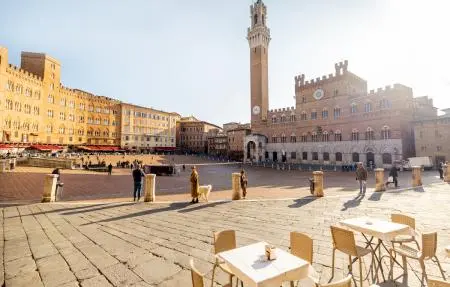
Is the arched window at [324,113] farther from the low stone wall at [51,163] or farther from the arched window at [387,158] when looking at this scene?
the low stone wall at [51,163]

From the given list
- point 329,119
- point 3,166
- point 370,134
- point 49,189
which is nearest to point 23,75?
point 3,166

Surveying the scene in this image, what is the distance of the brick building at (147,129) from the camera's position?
61844mm

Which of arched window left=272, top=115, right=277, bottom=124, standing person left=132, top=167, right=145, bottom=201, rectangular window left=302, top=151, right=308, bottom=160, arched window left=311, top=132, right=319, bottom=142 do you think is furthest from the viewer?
arched window left=272, top=115, right=277, bottom=124

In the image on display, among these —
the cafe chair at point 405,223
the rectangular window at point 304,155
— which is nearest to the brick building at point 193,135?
the rectangular window at point 304,155

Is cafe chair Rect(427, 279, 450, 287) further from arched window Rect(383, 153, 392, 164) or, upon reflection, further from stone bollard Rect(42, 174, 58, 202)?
arched window Rect(383, 153, 392, 164)

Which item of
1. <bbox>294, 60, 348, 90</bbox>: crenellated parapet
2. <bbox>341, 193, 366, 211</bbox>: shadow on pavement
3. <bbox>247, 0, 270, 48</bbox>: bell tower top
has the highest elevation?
<bbox>247, 0, 270, 48</bbox>: bell tower top

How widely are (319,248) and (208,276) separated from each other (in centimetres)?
264

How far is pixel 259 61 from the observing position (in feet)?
163

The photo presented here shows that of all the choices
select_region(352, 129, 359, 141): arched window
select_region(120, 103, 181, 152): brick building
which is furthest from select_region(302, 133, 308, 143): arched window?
select_region(120, 103, 181, 152): brick building

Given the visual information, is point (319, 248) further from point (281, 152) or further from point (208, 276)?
point (281, 152)

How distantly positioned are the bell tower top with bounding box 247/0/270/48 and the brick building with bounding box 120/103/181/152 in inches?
1375

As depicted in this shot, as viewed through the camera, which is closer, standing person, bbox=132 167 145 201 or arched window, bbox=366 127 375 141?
standing person, bbox=132 167 145 201

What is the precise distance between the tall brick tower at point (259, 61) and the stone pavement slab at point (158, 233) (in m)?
40.6

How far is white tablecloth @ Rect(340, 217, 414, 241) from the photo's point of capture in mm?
3724
